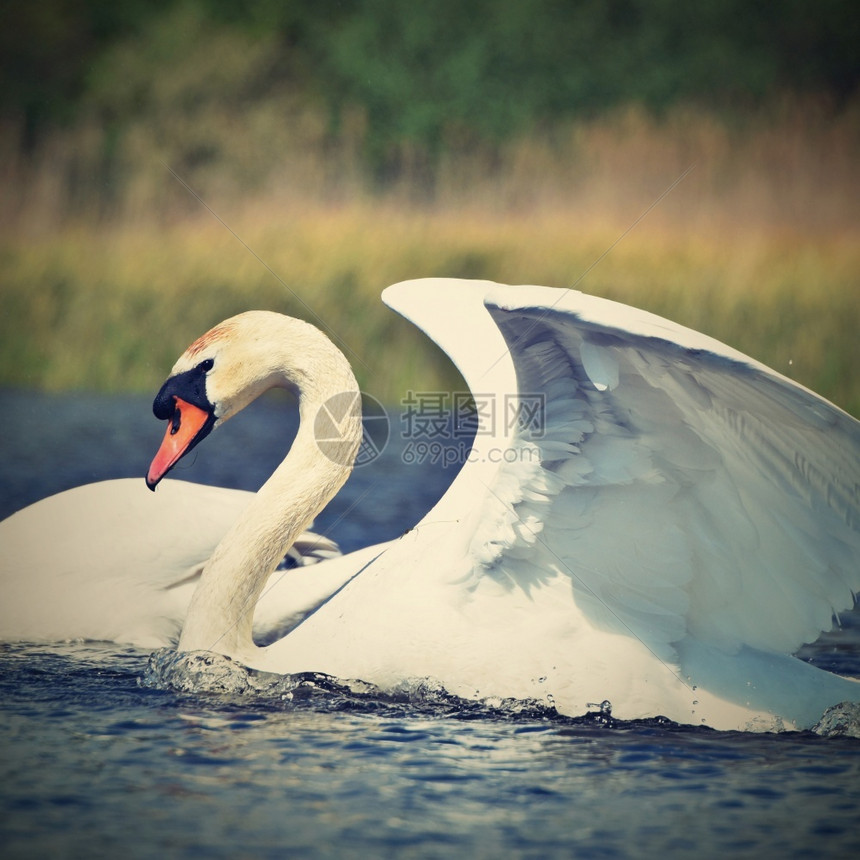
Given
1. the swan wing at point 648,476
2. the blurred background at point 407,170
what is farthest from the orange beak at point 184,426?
the blurred background at point 407,170

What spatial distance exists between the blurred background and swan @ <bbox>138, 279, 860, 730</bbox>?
6914mm

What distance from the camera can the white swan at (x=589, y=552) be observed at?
4.00 m

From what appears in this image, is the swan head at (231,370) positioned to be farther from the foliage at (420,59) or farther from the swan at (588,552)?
the foliage at (420,59)

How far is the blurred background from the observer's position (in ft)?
42.9

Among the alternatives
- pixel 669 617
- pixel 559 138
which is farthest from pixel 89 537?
pixel 559 138

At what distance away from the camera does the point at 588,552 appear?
14.3 ft

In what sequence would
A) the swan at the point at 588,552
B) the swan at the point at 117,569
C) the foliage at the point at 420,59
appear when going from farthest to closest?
the foliage at the point at 420,59 < the swan at the point at 117,569 < the swan at the point at 588,552

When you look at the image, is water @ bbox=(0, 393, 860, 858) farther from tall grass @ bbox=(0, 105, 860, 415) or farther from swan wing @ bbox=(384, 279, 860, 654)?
tall grass @ bbox=(0, 105, 860, 415)

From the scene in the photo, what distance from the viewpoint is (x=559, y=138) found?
17094 mm

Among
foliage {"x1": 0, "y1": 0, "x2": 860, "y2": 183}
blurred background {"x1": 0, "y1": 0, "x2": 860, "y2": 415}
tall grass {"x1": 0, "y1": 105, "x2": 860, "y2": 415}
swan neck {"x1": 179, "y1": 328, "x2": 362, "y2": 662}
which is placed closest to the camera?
swan neck {"x1": 179, "y1": 328, "x2": 362, "y2": 662}

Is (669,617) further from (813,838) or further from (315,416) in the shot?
(315,416)

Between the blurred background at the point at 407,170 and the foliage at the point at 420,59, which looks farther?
the foliage at the point at 420,59

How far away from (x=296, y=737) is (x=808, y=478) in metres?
1.88

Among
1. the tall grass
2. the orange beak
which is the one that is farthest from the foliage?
the orange beak
